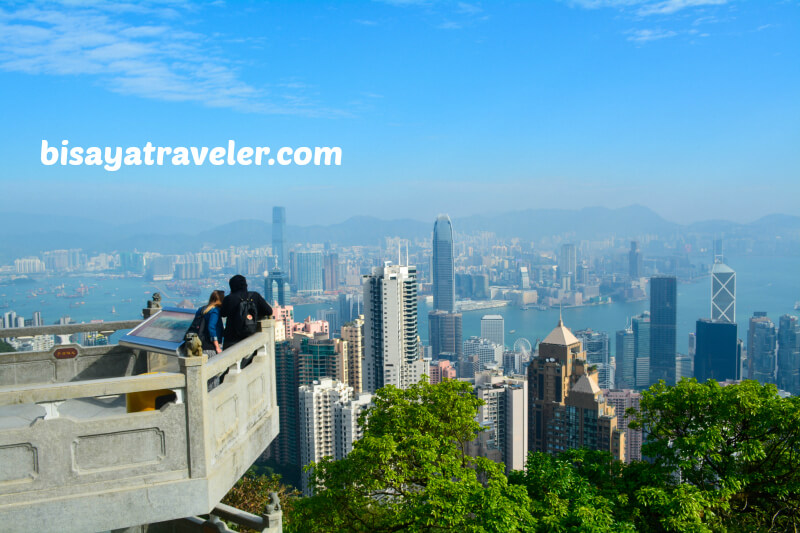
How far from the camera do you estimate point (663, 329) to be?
66.4 m

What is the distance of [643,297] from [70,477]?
9381cm

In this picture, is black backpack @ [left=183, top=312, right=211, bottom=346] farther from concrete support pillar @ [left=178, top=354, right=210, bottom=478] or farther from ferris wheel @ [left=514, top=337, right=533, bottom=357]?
ferris wheel @ [left=514, top=337, right=533, bottom=357]

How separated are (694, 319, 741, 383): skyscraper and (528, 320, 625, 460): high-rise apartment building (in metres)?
27.0

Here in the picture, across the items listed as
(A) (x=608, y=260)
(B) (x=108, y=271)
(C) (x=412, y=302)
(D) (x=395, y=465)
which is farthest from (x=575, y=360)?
(A) (x=608, y=260)

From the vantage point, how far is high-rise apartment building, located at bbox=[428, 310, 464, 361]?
224 ft

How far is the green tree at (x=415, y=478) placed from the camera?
3.82m

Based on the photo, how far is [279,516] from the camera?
2570mm

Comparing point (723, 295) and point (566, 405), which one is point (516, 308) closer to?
point (723, 295)

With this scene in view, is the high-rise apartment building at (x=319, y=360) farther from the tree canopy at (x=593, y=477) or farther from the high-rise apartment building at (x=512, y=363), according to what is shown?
the tree canopy at (x=593, y=477)

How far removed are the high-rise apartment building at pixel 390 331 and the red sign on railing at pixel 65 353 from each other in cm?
3074

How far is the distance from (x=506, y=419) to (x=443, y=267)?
221ft

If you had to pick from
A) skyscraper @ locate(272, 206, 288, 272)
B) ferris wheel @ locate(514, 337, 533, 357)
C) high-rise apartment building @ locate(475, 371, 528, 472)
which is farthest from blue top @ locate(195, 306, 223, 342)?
skyscraper @ locate(272, 206, 288, 272)

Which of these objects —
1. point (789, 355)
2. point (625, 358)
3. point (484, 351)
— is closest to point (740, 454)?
point (484, 351)

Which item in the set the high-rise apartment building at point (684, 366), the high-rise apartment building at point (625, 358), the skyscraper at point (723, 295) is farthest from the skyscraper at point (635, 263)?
the high-rise apartment building at point (684, 366)
